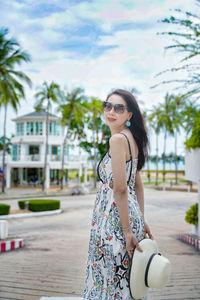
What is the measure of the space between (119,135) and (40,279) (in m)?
2.86

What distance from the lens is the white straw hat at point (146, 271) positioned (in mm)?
1979

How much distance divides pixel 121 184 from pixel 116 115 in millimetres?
538

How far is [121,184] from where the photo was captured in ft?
6.62

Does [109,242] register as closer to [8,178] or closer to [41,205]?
[41,205]

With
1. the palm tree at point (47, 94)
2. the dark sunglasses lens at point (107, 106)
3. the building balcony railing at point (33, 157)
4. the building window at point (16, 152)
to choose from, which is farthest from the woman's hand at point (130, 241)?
the building window at point (16, 152)

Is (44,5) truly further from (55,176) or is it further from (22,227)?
(55,176)

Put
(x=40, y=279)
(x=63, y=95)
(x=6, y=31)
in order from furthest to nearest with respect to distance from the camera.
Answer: (x=63, y=95) < (x=6, y=31) < (x=40, y=279)

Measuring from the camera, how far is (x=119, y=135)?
2096 mm

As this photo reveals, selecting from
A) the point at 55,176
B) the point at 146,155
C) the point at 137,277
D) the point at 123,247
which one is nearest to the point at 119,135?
the point at 146,155

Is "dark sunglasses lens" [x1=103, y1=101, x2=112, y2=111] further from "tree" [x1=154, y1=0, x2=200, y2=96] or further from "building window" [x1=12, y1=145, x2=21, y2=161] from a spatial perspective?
"building window" [x1=12, y1=145, x2=21, y2=161]

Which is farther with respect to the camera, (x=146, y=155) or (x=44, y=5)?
(x=44, y=5)

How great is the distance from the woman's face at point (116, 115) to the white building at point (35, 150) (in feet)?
107

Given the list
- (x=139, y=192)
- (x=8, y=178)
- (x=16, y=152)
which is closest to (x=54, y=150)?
(x=16, y=152)

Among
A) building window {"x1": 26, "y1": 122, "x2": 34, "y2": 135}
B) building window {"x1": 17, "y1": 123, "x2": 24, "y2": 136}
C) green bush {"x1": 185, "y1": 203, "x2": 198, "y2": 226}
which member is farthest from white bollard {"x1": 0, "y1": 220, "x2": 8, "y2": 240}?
building window {"x1": 17, "y1": 123, "x2": 24, "y2": 136}
